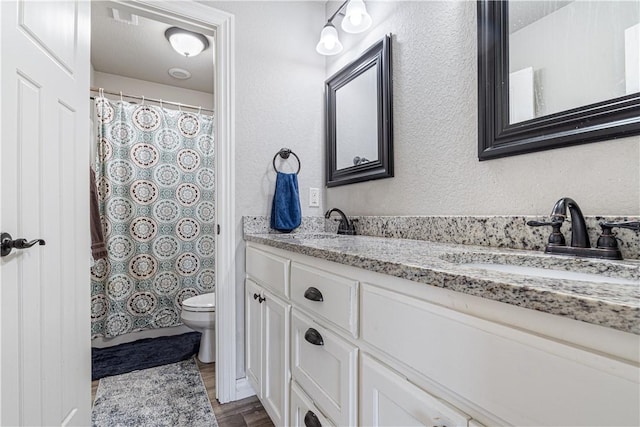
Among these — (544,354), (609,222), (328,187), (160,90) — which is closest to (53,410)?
(544,354)

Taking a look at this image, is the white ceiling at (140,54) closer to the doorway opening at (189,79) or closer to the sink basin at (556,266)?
the doorway opening at (189,79)

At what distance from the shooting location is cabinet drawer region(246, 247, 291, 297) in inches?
45.7

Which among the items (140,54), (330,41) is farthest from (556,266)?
(140,54)

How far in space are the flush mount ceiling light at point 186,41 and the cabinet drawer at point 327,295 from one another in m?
2.03

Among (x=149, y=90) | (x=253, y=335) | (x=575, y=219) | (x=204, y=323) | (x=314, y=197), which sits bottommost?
(x=204, y=323)

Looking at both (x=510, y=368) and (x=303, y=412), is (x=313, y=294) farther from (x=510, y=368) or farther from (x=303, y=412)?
(x=510, y=368)

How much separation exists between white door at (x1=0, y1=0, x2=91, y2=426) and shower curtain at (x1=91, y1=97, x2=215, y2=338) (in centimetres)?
119

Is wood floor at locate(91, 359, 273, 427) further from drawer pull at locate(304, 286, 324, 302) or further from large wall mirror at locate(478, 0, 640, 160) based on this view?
large wall mirror at locate(478, 0, 640, 160)

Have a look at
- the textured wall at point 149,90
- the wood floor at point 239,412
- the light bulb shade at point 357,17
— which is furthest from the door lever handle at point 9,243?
the textured wall at point 149,90

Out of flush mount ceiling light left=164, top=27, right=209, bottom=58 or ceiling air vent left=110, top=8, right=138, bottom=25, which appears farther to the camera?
flush mount ceiling light left=164, top=27, right=209, bottom=58

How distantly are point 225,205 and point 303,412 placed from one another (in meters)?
1.03

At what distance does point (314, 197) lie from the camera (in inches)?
75.3

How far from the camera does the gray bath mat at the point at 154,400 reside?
1439 mm

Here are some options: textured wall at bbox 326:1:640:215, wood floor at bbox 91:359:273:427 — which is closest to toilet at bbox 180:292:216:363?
wood floor at bbox 91:359:273:427
